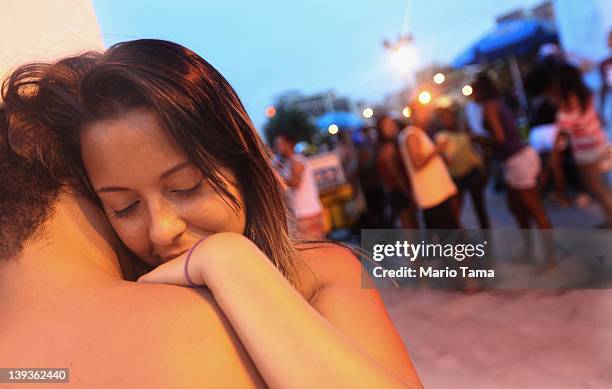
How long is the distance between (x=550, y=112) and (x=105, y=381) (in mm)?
5494

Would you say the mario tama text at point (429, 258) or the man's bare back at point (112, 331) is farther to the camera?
the mario tama text at point (429, 258)

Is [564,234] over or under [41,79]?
under

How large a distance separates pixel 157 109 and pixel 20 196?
27cm

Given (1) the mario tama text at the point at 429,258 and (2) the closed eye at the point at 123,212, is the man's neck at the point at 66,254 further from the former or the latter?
(1) the mario tama text at the point at 429,258

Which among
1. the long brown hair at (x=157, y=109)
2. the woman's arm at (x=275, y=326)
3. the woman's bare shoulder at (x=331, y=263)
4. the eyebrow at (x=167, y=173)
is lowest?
the woman's bare shoulder at (x=331, y=263)

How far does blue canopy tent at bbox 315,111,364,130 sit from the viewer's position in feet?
33.0

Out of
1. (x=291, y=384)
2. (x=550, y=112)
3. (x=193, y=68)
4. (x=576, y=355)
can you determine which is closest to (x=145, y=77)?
(x=193, y=68)

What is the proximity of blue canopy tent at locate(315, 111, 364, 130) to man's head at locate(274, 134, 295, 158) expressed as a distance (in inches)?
225

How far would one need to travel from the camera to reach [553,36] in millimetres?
7523

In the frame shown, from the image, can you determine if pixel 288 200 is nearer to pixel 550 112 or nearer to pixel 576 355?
pixel 576 355

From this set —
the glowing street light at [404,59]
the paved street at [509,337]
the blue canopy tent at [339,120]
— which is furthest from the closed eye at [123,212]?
the blue canopy tent at [339,120]

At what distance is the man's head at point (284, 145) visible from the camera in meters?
3.99

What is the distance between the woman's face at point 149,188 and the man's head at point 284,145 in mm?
3050

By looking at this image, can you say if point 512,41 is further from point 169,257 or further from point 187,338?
point 187,338
